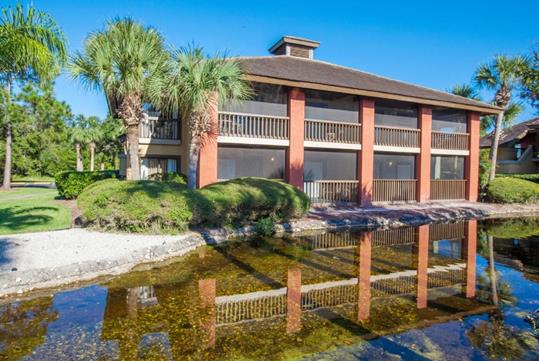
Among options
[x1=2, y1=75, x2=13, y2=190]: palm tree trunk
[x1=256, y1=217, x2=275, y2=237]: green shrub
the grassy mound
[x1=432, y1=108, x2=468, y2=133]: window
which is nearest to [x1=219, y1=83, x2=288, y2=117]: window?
the grassy mound

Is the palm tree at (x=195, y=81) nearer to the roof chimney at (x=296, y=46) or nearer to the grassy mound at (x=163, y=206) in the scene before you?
the grassy mound at (x=163, y=206)

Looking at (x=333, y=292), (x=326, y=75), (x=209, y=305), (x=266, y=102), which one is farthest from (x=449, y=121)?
(x=209, y=305)

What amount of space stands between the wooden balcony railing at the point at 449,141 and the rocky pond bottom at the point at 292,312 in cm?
1287

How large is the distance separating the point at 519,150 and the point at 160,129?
35.7 m

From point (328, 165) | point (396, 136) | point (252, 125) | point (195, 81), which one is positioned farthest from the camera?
point (328, 165)

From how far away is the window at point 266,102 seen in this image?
17.2 meters

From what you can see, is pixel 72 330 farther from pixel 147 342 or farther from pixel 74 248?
pixel 74 248

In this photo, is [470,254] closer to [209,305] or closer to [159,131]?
[209,305]

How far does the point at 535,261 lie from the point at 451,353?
6858mm

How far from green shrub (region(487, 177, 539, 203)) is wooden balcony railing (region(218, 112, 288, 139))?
46.6 ft

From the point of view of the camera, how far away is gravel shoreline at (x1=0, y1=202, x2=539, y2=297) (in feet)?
21.7

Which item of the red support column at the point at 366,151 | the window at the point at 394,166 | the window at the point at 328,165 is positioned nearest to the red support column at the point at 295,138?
the red support column at the point at 366,151

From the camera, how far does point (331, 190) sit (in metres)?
18.2

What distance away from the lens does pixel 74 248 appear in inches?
335
